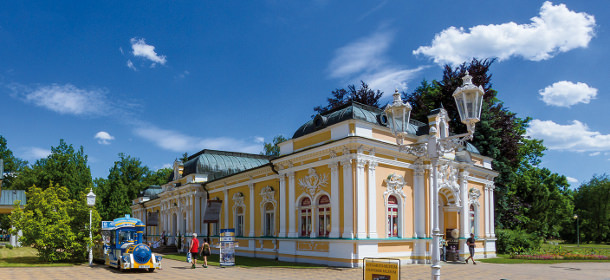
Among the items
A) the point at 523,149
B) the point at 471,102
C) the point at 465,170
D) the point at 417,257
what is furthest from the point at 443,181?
the point at 523,149

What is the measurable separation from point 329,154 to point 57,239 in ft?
39.8

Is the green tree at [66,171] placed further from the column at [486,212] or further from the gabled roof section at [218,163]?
the column at [486,212]

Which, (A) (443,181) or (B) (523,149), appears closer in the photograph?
(A) (443,181)

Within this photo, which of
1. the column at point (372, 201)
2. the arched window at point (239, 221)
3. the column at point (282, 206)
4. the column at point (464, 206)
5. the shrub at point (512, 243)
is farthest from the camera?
the shrub at point (512, 243)

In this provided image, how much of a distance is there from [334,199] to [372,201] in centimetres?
153

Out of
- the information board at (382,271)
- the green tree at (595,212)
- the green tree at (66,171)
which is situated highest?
the green tree at (66,171)

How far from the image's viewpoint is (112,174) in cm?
5647

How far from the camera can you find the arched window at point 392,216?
1898 cm

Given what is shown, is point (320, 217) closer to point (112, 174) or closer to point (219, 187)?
point (219, 187)

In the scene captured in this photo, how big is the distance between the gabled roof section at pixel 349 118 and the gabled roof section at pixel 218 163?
1183cm

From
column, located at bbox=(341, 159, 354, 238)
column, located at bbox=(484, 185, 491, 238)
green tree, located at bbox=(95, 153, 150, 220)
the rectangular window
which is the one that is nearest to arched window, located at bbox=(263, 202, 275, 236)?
the rectangular window

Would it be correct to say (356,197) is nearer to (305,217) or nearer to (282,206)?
(305,217)

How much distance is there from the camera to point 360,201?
17.7 meters

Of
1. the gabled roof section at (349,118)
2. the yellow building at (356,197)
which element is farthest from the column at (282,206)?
the gabled roof section at (349,118)
